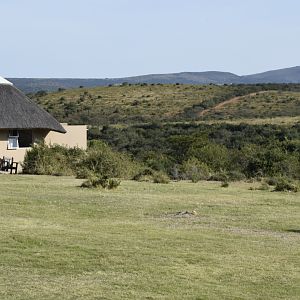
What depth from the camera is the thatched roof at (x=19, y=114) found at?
31953 millimetres

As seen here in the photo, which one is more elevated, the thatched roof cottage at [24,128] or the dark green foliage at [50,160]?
the thatched roof cottage at [24,128]

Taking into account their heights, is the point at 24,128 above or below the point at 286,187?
above

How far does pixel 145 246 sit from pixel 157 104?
211 ft

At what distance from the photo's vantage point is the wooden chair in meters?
28.9

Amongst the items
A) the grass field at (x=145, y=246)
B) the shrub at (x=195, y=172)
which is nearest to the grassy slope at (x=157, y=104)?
the shrub at (x=195, y=172)

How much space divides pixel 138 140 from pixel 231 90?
117 feet

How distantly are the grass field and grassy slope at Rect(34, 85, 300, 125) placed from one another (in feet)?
151

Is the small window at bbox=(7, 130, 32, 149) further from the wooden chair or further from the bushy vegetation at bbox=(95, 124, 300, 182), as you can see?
the bushy vegetation at bbox=(95, 124, 300, 182)

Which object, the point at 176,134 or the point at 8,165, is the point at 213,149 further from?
the point at 176,134

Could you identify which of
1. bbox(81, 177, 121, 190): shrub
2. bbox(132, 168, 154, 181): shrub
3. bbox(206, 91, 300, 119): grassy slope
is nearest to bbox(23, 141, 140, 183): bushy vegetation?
bbox(132, 168, 154, 181): shrub

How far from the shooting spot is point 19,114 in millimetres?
32594

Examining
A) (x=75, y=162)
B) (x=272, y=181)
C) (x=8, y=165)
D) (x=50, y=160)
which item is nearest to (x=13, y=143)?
(x=8, y=165)

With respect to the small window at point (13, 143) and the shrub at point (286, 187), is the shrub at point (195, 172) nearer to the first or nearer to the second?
the shrub at point (286, 187)

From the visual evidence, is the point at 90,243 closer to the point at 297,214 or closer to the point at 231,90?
the point at 297,214
